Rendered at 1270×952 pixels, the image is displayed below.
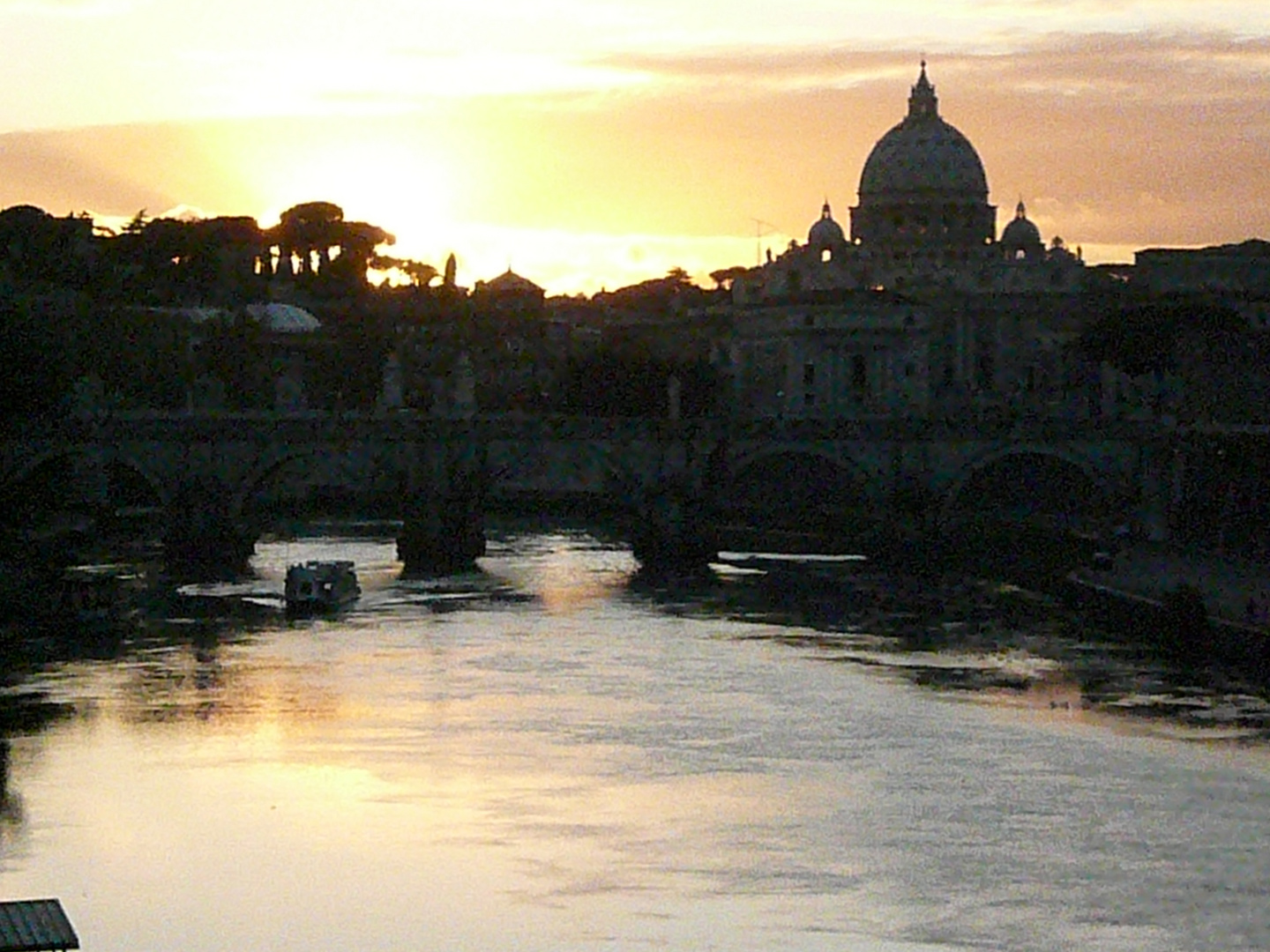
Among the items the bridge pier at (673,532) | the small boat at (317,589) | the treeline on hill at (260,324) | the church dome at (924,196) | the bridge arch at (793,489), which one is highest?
the church dome at (924,196)

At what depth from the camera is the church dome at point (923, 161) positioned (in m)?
183

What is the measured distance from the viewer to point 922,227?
182m

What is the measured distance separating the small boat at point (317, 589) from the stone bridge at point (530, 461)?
33.0 feet

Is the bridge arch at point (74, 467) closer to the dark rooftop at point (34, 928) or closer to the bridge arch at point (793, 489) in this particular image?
the bridge arch at point (793, 489)

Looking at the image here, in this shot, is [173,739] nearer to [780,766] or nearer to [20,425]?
[780,766]

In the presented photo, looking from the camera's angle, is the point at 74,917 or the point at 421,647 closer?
the point at 74,917

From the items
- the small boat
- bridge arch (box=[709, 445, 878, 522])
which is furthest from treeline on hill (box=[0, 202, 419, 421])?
bridge arch (box=[709, 445, 878, 522])

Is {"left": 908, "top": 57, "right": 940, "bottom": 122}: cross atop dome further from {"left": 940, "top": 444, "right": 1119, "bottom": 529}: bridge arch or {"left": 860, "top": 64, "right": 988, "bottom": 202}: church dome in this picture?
{"left": 940, "top": 444, "right": 1119, "bottom": 529}: bridge arch

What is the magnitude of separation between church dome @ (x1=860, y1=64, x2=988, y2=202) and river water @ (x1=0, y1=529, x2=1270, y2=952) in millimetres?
109590

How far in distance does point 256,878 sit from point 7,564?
108ft

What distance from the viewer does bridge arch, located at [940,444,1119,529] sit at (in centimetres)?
9981

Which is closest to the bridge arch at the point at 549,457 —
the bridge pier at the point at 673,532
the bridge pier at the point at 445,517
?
the bridge pier at the point at 445,517

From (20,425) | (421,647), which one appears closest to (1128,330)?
(20,425)

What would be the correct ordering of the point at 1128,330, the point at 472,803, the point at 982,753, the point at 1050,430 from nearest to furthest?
the point at 472,803 < the point at 982,753 < the point at 1050,430 < the point at 1128,330
